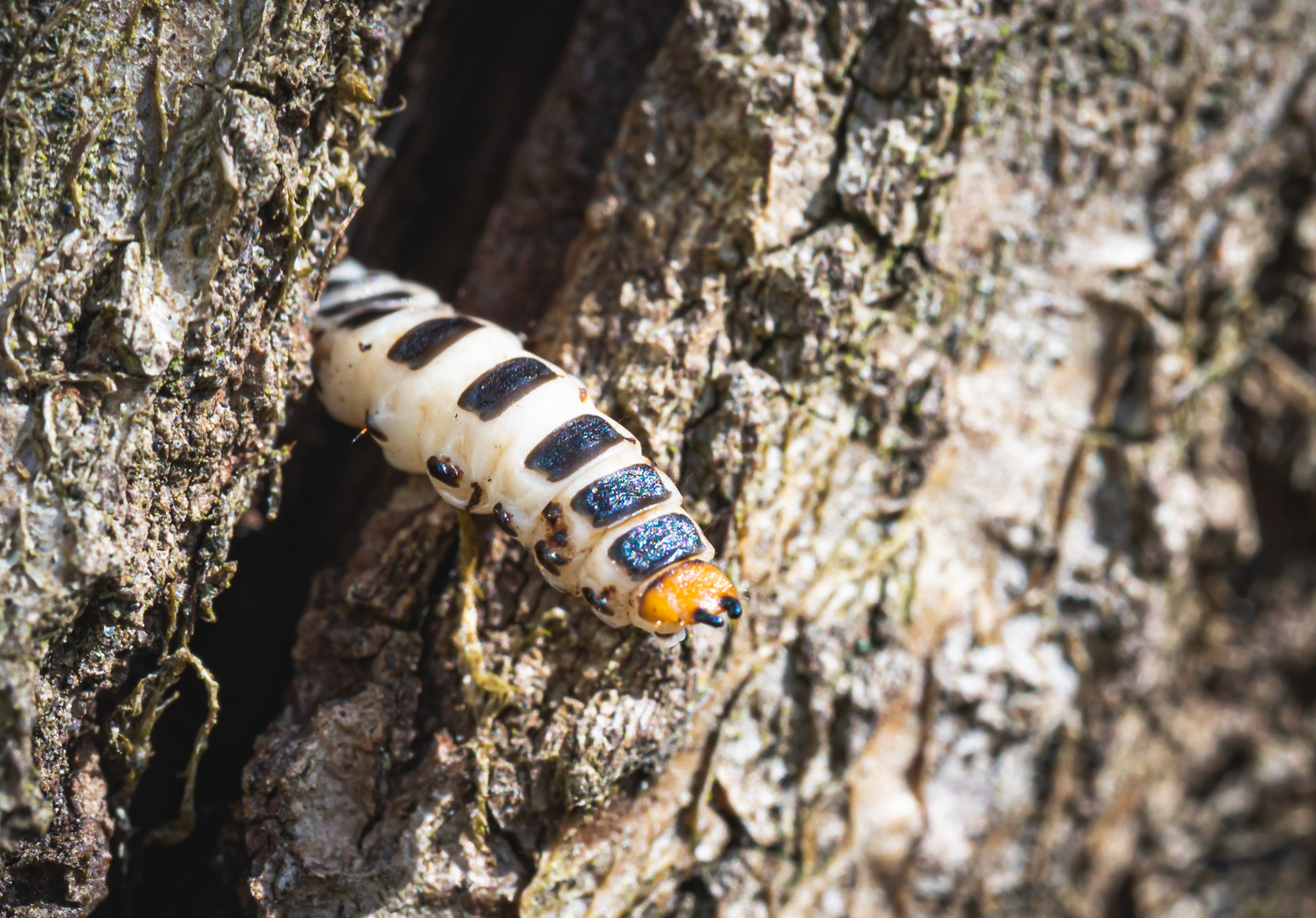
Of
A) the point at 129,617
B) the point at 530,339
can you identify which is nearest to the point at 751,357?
the point at 530,339

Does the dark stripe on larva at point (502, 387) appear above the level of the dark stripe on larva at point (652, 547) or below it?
above

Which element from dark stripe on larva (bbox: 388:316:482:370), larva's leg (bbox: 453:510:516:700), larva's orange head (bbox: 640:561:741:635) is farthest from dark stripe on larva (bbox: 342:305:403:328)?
larva's orange head (bbox: 640:561:741:635)

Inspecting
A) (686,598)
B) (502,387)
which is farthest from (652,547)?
(502,387)

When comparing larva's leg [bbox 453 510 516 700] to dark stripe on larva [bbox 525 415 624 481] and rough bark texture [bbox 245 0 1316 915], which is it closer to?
rough bark texture [bbox 245 0 1316 915]

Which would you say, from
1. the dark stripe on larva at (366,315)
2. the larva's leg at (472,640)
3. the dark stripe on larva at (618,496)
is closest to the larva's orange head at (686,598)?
the dark stripe on larva at (618,496)

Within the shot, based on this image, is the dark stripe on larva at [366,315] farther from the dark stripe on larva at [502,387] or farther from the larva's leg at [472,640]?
the larva's leg at [472,640]

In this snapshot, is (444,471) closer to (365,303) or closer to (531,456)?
(531,456)

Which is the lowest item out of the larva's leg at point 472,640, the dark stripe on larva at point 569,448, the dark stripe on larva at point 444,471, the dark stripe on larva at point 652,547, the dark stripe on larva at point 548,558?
the larva's leg at point 472,640
